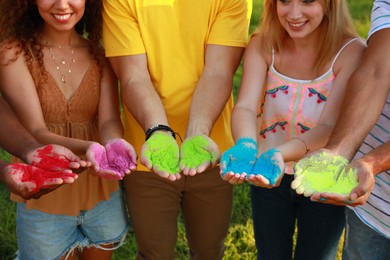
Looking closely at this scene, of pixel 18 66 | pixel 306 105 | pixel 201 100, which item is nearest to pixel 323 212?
pixel 306 105

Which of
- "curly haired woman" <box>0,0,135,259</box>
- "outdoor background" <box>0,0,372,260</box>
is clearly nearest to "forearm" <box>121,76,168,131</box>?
"curly haired woman" <box>0,0,135,259</box>

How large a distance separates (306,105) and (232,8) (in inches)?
21.4

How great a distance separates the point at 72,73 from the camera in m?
2.85

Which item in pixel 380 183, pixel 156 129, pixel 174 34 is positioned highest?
pixel 174 34

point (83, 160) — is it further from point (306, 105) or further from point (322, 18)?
point (322, 18)

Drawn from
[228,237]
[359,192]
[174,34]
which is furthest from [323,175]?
[228,237]

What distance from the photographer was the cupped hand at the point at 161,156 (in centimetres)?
265

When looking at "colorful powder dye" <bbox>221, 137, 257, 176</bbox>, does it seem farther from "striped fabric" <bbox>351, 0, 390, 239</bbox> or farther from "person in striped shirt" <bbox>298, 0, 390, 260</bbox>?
"striped fabric" <bbox>351, 0, 390, 239</bbox>

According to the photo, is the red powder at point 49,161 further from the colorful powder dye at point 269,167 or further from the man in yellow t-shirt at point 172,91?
the colorful powder dye at point 269,167

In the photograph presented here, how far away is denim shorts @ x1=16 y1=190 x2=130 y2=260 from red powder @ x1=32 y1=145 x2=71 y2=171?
284 mm

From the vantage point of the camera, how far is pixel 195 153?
271 cm

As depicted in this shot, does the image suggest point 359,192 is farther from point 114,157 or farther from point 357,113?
point 114,157

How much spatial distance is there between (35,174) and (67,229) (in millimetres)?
374

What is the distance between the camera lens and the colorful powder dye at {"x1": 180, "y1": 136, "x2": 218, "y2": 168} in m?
2.66
